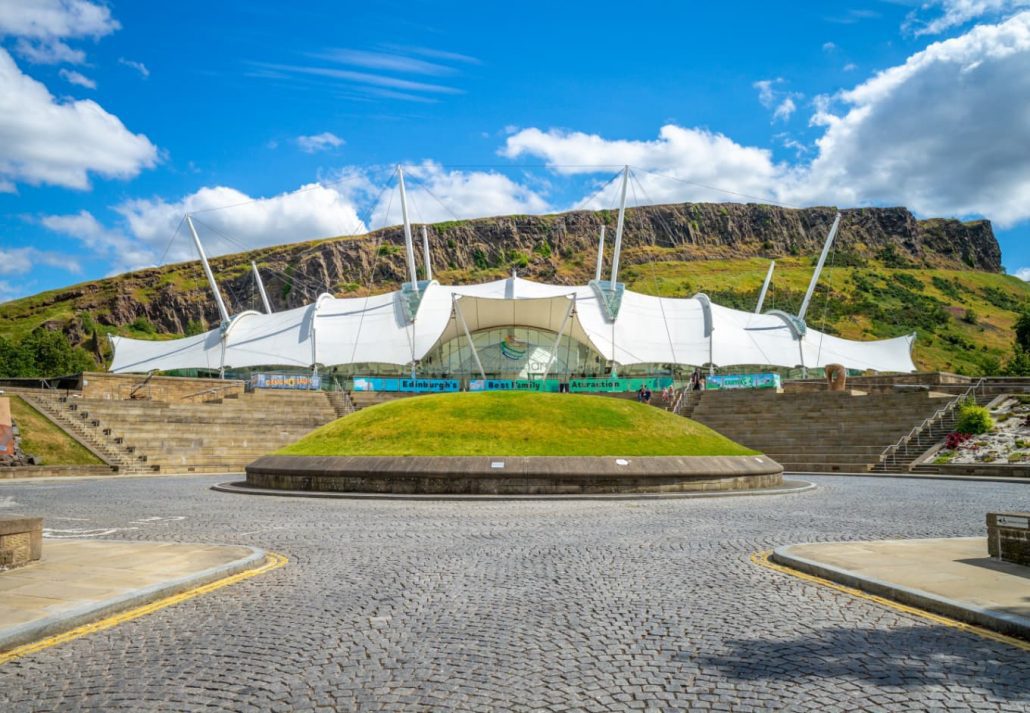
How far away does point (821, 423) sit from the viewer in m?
33.3

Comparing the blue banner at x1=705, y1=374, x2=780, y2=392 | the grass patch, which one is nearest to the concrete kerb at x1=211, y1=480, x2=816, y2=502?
the grass patch

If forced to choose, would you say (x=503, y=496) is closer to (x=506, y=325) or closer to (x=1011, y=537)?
(x=1011, y=537)

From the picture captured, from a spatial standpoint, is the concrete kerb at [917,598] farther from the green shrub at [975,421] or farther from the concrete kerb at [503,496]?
the green shrub at [975,421]

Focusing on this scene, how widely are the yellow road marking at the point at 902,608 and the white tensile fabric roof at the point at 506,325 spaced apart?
47.0 metres

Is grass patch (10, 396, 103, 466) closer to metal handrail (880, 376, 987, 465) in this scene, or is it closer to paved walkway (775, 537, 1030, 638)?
paved walkway (775, 537, 1030, 638)

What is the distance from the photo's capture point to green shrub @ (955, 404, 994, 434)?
28562 millimetres

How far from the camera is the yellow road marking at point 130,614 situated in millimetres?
5191

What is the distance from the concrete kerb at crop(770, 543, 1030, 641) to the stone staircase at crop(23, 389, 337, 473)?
26003 mm

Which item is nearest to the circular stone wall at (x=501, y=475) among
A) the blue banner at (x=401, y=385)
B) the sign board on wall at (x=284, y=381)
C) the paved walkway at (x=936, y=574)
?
the paved walkway at (x=936, y=574)

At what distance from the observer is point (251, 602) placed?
6680 millimetres

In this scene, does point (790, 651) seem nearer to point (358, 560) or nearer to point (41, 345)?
point (358, 560)

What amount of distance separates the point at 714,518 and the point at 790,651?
8.32 metres

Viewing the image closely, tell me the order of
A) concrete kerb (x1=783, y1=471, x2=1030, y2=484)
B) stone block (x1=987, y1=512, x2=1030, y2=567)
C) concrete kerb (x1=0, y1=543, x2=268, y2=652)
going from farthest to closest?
concrete kerb (x1=783, y1=471, x2=1030, y2=484) → stone block (x1=987, y1=512, x2=1030, y2=567) → concrete kerb (x1=0, y1=543, x2=268, y2=652)

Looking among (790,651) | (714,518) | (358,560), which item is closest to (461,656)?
(790,651)
